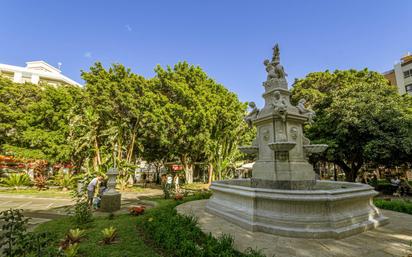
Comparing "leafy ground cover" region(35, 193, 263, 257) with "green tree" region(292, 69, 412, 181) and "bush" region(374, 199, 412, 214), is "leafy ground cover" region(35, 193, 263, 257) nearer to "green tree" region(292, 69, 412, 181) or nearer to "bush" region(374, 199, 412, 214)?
"bush" region(374, 199, 412, 214)

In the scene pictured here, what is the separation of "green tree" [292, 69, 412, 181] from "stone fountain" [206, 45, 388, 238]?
9.41 m

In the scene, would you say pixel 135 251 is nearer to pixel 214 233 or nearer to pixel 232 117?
pixel 214 233

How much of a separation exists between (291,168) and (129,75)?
18.2 meters

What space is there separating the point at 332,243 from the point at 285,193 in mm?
1358

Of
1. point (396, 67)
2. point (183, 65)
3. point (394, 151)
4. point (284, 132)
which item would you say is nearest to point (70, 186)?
point (183, 65)

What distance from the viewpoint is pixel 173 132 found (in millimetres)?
20156

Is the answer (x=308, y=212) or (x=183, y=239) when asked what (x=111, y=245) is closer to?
(x=183, y=239)

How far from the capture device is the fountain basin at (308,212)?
496 cm

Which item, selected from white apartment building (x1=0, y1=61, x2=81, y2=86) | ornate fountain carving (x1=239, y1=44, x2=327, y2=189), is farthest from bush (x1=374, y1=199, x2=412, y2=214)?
white apartment building (x1=0, y1=61, x2=81, y2=86)

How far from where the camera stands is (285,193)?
5.23 meters

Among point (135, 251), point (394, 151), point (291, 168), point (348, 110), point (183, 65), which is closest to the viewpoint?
point (135, 251)

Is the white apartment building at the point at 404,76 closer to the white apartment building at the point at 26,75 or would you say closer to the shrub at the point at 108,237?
the shrub at the point at 108,237

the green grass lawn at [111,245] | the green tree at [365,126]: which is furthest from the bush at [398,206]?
the green grass lawn at [111,245]

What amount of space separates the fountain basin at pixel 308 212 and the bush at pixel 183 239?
1.27m
